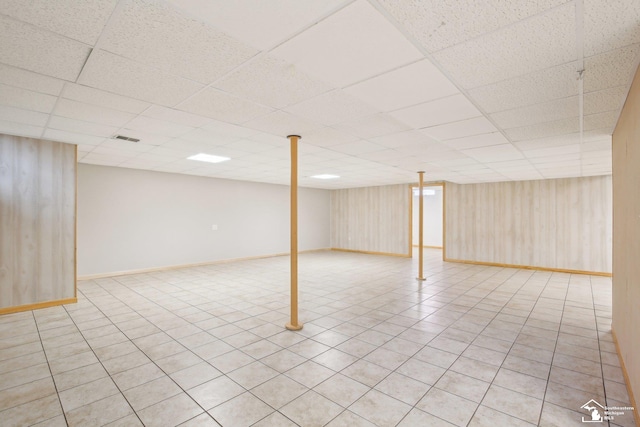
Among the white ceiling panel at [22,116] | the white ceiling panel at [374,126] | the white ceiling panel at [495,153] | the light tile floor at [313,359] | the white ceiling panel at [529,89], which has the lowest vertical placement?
the light tile floor at [313,359]

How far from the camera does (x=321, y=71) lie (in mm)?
2271

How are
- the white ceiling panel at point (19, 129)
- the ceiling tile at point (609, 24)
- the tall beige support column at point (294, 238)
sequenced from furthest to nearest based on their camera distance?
the tall beige support column at point (294, 238)
the white ceiling panel at point (19, 129)
the ceiling tile at point (609, 24)

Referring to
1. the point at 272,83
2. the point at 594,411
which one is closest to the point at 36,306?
the point at 272,83

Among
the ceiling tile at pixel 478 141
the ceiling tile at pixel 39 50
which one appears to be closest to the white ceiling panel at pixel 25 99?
the ceiling tile at pixel 39 50

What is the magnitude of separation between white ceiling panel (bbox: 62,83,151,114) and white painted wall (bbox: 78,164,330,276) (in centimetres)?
470

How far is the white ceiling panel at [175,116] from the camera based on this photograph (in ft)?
10.4

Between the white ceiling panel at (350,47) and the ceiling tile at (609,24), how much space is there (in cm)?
89

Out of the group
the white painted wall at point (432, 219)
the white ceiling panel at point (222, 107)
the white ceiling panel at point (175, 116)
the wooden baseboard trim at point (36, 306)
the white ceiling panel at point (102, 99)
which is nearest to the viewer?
the white ceiling panel at point (102, 99)

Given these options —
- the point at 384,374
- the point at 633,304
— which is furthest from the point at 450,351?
the point at 633,304

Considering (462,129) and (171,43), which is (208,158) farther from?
(462,129)

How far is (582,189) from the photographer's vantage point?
7754 mm

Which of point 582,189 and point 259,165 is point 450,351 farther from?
point 582,189

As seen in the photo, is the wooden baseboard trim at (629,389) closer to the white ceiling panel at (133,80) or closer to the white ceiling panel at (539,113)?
the white ceiling panel at (539,113)

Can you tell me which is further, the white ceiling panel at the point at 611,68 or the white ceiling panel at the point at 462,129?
the white ceiling panel at the point at 462,129
